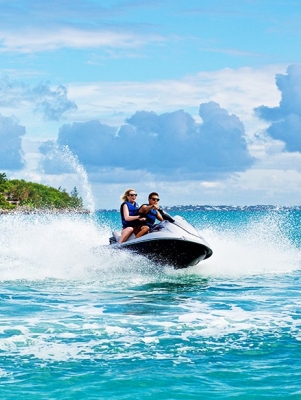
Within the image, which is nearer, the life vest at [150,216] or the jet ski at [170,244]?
the jet ski at [170,244]

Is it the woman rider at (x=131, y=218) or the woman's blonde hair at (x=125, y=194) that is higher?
the woman's blonde hair at (x=125, y=194)

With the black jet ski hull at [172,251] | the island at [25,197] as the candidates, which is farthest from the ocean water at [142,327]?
the island at [25,197]

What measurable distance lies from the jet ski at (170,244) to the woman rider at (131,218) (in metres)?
0.15

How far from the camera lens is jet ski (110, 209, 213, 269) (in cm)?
1473

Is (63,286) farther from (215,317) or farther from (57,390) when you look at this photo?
(57,390)

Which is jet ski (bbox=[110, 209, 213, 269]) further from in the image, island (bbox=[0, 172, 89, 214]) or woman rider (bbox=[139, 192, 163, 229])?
island (bbox=[0, 172, 89, 214])

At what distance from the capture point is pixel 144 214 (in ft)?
49.5

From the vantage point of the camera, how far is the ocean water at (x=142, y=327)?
6.88 m

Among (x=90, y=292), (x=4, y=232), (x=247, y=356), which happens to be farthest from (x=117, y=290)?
(x=4, y=232)

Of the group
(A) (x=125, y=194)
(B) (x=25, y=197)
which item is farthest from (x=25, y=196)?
(A) (x=125, y=194)

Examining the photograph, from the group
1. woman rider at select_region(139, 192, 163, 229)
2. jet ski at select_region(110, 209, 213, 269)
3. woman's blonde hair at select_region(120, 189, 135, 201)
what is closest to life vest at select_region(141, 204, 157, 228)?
woman rider at select_region(139, 192, 163, 229)

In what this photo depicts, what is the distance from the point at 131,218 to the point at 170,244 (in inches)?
39.8

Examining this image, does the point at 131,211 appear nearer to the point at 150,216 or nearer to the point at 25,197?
the point at 150,216

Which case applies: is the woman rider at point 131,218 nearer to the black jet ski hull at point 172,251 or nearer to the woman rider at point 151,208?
the woman rider at point 151,208
